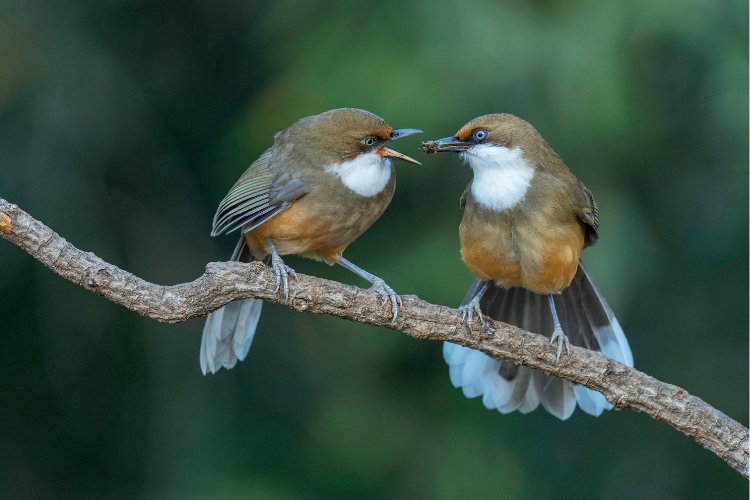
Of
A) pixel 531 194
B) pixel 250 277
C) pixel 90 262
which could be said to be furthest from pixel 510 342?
pixel 90 262

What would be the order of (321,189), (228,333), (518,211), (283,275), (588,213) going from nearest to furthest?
(283,275)
(518,211)
(321,189)
(588,213)
(228,333)

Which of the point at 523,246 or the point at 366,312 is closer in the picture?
the point at 366,312

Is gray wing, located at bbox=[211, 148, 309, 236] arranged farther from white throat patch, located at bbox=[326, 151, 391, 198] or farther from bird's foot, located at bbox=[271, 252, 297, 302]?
bird's foot, located at bbox=[271, 252, 297, 302]

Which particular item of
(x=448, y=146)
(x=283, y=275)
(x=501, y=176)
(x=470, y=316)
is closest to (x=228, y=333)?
(x=283, y=275)

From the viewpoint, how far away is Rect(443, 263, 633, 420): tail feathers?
13.0 ft

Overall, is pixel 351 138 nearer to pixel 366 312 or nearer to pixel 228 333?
pixel 366 312

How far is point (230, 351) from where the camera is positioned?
402 centimetres

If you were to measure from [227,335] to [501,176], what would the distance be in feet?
5.93

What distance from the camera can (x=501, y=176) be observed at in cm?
331

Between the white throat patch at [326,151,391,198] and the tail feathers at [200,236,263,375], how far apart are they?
2.73ft

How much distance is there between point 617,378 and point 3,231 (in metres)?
2.71

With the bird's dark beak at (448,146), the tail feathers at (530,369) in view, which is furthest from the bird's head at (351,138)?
the tail feathers at (530,369)

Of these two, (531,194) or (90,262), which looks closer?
(90,262)

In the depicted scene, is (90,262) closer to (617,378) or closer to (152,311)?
(152,311)
